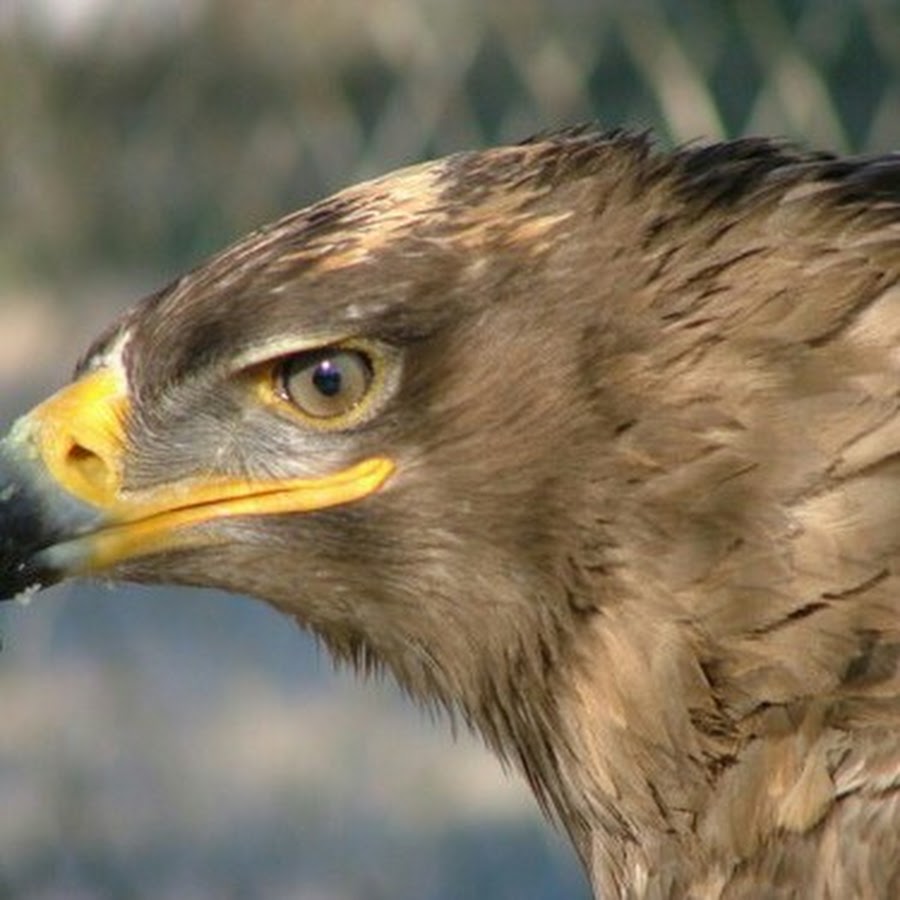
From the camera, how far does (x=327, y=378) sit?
2.82m

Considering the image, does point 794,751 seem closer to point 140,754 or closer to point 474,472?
point 474,472

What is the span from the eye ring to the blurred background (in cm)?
328

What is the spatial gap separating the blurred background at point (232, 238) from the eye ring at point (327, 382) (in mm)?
3277

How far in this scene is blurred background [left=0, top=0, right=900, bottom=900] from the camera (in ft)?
20.3

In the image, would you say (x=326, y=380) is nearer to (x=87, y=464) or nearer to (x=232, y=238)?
(x=87, y=464)

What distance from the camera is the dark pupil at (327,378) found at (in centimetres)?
281

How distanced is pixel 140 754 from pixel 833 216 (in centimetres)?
364

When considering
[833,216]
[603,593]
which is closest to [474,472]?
[603,593]

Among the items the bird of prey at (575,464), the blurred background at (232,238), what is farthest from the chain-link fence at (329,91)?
the bird of prey at (575,464)

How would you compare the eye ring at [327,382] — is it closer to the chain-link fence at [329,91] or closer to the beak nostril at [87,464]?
the beak nostril at [87,464]

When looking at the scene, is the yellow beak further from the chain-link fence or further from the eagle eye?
the chain-link fence

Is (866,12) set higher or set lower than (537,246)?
lower

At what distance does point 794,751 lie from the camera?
270 cm

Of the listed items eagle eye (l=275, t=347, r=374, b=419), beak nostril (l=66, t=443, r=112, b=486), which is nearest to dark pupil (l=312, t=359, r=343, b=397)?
eagle eye (l=275, t=347, r=374, b=419)
